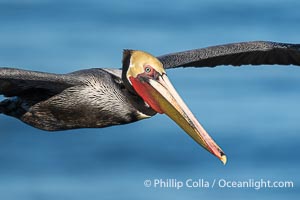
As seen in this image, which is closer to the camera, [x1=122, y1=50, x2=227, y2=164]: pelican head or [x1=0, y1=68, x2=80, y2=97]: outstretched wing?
[x1=122, y1=50, x2=227, y2=164]: pelican head

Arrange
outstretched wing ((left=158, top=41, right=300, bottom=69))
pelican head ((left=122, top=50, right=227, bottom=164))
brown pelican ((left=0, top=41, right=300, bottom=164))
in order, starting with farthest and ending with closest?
1. outstretched wing ((left=158, top=41, right=300, bottom=69))
2. brown pelican ((left=0, top=41, right=300, bottom=164))
3. pelican head ((left=122, top=50, right=227, bottom=164))

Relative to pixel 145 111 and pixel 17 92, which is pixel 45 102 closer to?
pixel 17 92

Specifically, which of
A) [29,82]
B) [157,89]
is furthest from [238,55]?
[29,82]

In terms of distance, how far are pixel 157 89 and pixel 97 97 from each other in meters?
0.60

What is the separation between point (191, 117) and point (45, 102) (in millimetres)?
1521

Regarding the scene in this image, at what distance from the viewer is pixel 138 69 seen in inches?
420

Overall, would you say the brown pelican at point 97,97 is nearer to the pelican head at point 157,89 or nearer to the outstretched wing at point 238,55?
the pelican head at point 157,89

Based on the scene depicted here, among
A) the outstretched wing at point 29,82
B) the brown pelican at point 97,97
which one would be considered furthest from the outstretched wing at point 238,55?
the outstretched wing at point 29,82

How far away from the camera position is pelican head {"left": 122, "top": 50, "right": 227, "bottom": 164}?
10.2 meters

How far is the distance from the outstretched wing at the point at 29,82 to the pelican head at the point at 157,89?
50 centimetres

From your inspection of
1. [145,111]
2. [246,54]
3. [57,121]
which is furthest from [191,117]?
[246,54]

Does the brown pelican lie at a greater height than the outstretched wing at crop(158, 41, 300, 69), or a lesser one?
lesser

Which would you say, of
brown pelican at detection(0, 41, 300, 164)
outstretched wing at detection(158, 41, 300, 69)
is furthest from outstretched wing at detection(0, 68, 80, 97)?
outstretched wing at detection(158, 41, 300, 69)

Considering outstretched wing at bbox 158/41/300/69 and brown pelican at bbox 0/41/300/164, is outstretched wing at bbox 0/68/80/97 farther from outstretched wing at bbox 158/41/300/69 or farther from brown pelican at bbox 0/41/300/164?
outstretched wing at bbox 158/41/300/69
